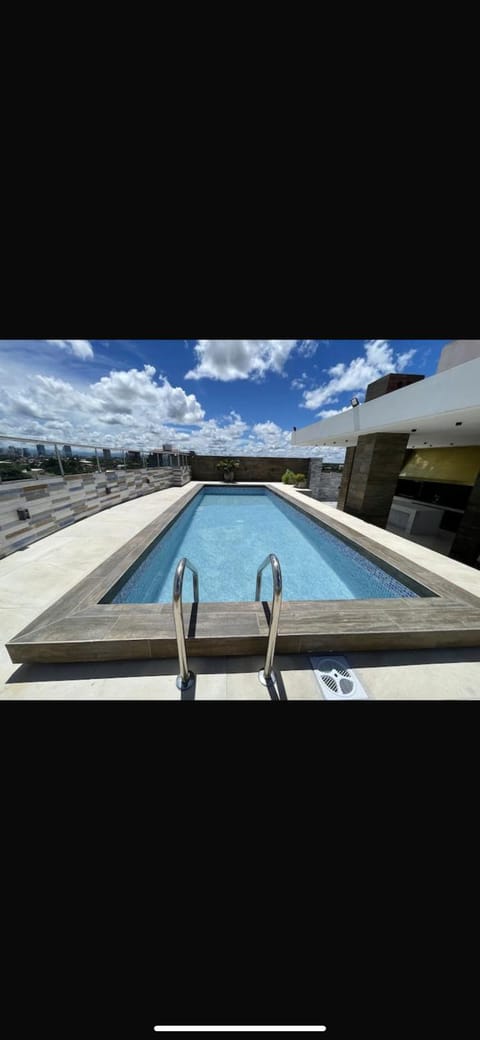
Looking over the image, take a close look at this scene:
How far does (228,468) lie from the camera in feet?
54.3

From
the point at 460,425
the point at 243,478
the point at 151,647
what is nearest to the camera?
the point at 151,647

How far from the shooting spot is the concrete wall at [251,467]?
54.6ft

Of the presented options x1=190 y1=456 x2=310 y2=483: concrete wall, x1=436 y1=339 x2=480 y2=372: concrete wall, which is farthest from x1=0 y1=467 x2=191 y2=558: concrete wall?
x1=436 y1=339 x2=480 y2=372: concrete wall

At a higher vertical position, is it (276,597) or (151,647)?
(276,597)

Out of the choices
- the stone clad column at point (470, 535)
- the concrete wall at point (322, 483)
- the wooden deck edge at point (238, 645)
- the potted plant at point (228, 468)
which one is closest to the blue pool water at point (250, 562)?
the wooden deck edge at point (238, 645)

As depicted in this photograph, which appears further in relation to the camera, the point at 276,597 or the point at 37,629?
the point at 37,629

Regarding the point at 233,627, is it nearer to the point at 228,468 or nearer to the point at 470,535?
the point at 470,535

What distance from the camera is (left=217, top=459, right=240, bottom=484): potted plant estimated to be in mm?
16453

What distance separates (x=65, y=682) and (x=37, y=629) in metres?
0.57

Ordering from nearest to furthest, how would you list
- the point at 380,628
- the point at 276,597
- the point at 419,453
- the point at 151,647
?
the point at 276,597 < the point at 151,647 < the point at 380,628 < the point at 419,453

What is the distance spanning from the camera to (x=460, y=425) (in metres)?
5.70

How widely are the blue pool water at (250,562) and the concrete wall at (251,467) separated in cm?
734
